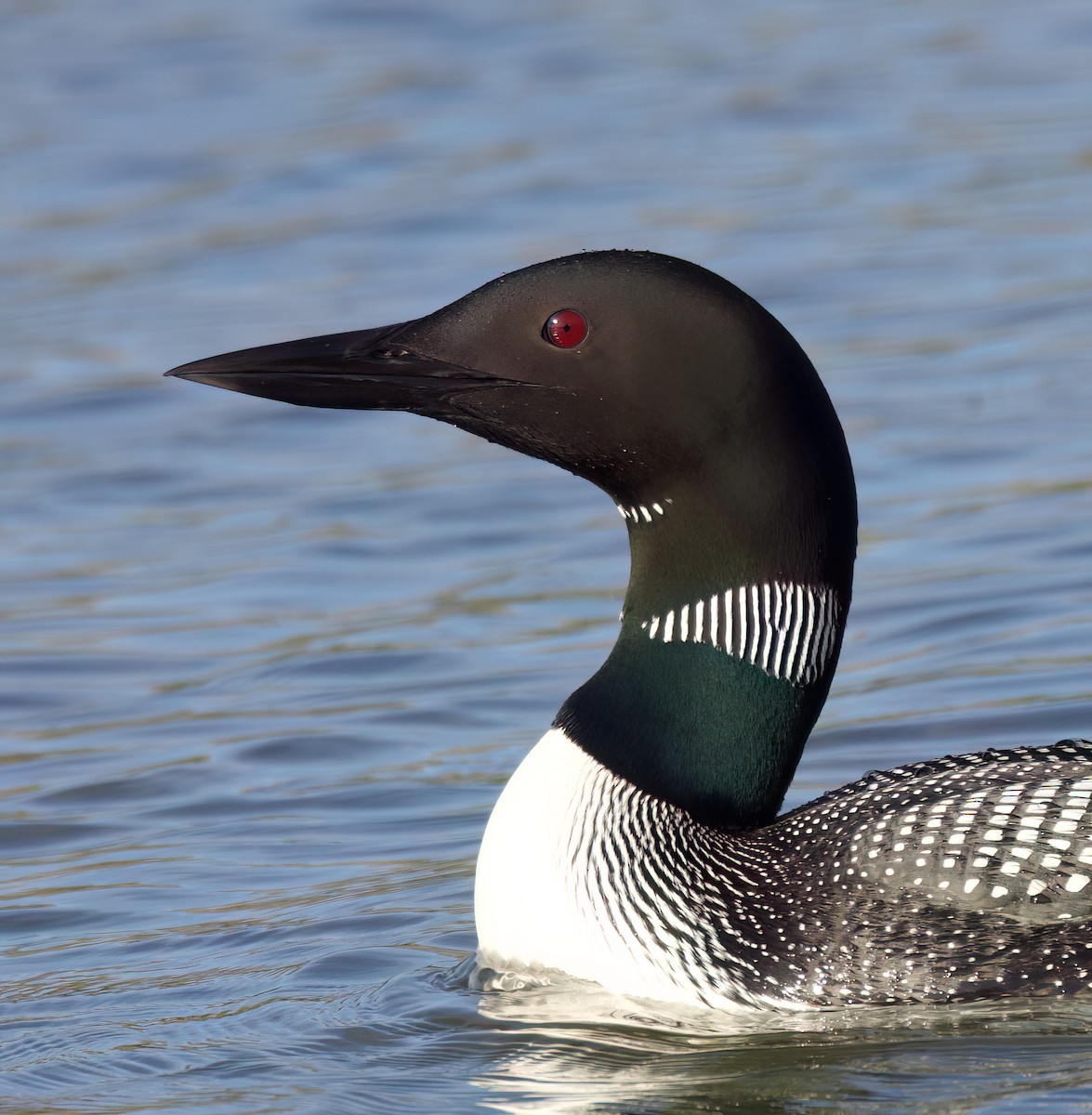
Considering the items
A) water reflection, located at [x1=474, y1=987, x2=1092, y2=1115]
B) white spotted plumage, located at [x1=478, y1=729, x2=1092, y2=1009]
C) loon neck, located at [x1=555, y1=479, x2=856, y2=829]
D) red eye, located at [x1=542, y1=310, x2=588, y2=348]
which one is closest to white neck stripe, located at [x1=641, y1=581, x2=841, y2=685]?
loon neck, located at [x1=555, y1=479, x2=856, y2=829]

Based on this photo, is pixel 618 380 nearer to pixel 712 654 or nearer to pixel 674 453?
pixel 674 453

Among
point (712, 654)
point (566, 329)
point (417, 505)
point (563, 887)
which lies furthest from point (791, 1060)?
point (417, 505)

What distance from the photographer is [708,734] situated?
14.6ft

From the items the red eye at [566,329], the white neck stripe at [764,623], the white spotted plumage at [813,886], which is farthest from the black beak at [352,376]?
the white spotted plumage at [813,886]

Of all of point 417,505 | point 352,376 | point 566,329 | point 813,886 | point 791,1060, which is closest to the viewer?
point 791,1060

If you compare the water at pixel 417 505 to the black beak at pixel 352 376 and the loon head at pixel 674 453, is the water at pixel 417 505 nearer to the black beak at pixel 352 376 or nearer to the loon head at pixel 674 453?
the loon head at pixel 674 453

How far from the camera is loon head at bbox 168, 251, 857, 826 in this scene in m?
4.30

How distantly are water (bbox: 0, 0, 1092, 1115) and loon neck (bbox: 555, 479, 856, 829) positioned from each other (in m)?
0.43

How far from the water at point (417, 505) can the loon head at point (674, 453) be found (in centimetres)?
49

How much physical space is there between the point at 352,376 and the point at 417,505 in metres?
3.61

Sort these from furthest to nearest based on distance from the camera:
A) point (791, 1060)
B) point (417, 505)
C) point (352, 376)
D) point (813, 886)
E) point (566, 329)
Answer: point (417, 505) → point (352, 376) → point (566, 329) → point (813, 886) → point (791, 1060)

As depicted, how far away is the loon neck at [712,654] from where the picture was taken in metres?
4.39

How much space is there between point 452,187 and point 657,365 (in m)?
7.93

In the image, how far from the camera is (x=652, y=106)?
13.5m
